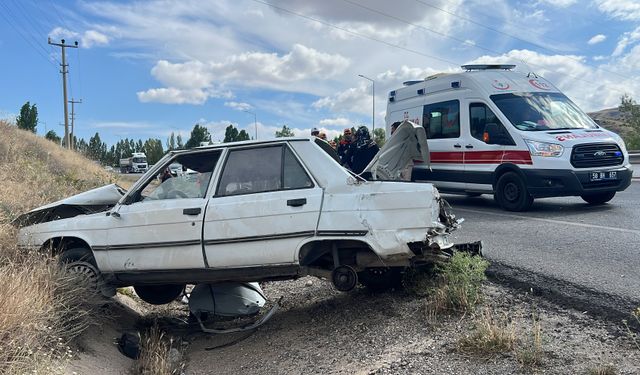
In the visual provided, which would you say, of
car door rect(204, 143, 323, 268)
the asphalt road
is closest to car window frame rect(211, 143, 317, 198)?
car door rect(204, 143, 323, 268)

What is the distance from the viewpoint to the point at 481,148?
9945 mm

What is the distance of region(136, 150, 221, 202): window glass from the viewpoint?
4938mm

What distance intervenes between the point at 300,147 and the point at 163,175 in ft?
4.97

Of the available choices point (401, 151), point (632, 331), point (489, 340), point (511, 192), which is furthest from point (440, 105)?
point (489, 340)

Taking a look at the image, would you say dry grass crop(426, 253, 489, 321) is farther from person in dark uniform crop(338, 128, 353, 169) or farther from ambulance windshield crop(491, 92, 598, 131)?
person in dark uniform crop(338, 128, 353, 169)

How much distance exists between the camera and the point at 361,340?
4488 millimetres

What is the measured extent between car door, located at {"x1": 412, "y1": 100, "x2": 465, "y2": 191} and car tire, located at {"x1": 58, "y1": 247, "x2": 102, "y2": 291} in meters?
7.63

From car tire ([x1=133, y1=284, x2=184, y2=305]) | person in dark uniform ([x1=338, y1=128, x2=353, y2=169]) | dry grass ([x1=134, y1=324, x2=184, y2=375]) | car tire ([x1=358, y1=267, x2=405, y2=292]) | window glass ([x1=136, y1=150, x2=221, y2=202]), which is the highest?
person in dark uniform ([x1=338, y1=128, x2=353, y2=169])

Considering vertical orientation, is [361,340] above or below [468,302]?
below

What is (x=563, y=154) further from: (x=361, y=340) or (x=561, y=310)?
(x=361, y=340)

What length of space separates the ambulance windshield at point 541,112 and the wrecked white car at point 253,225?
5367 millimetres

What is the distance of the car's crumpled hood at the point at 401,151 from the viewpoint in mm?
8836

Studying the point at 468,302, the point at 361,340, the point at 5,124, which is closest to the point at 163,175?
the point at 361,340

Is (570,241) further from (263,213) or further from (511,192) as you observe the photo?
(263,213)
